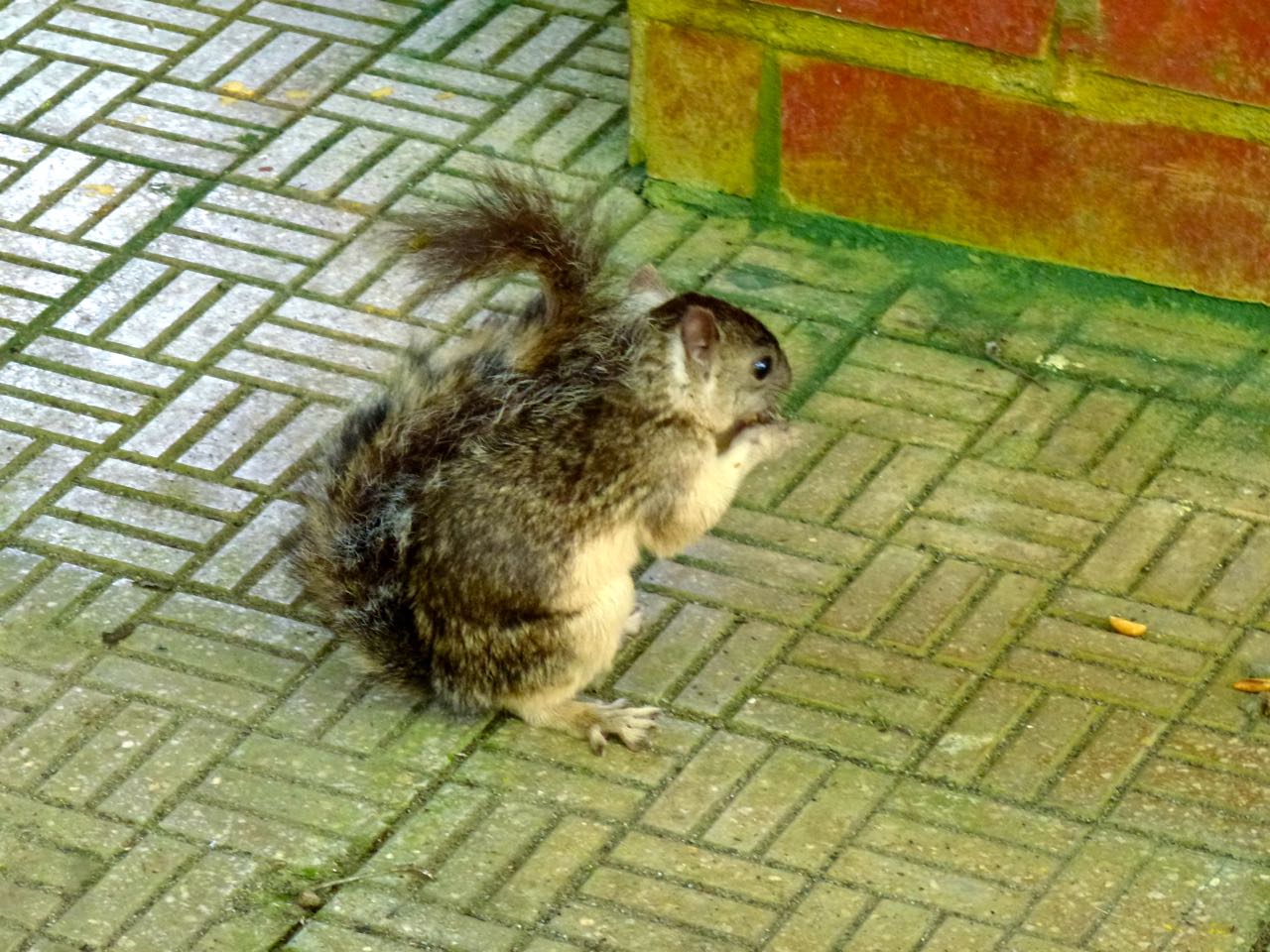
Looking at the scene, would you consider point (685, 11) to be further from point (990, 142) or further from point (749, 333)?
point (749, 333)

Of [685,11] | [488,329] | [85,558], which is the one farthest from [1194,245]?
[85,558]

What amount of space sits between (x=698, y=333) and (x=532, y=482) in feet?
1.62

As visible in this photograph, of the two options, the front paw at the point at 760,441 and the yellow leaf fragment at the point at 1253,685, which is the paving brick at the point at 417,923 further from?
the yellow leaf fragment at the point at 1253,685

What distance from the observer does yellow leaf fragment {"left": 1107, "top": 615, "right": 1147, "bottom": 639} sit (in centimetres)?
533

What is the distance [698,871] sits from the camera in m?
4.74

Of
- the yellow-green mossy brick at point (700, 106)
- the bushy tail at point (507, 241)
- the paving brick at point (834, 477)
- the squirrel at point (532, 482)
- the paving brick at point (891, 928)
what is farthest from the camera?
the yellow-green mossy brick at point (700, 106)

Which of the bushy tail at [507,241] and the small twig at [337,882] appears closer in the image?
the small twig at [337,882]

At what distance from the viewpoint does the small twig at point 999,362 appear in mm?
6184

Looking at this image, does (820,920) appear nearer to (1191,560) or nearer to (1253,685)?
(1253,685)

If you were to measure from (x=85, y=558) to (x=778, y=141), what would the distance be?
2.42 meters

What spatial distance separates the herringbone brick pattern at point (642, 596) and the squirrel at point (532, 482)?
0.72ft

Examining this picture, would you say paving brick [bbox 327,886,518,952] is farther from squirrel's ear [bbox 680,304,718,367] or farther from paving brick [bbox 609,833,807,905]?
squirrel's ear [bbox 680,304,718,367]

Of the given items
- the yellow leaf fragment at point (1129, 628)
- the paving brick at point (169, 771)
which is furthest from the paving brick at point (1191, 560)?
the paving brick at point (169, 771)

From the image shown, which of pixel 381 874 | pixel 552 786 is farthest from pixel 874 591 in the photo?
pixel 381 874
